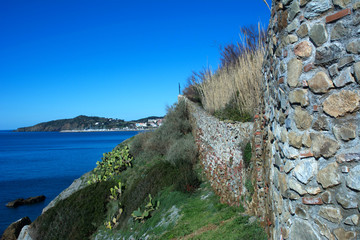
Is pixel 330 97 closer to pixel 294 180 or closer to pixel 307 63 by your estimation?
pixel 307 63

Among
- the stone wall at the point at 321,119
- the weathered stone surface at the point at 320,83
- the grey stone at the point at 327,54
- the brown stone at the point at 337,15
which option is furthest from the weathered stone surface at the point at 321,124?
the brown stone at the point at 337,15

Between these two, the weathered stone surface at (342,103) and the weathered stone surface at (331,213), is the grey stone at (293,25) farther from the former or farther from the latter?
the weathered stone surface at (331,213)

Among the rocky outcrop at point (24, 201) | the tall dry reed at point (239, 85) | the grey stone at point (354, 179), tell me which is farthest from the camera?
the rocky outcrop at point (24, 201)

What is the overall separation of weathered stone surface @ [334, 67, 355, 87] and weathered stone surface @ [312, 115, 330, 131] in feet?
1.06

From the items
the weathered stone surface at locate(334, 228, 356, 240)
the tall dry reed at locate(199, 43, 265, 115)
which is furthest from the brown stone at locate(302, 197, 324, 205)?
the tall dry reed at locate(199, 43, 265, 115)

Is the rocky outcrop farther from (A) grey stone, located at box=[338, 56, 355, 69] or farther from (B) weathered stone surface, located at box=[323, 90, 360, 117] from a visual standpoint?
(A) grey stone, located at box=[338, 56, 355, 69]

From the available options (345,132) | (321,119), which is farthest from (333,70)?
(345,132)

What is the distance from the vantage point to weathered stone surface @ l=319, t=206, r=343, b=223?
8.66 feet

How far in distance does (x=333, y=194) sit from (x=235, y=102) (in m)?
7.00

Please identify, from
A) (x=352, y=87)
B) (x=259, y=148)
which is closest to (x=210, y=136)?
(x=259, y=148)

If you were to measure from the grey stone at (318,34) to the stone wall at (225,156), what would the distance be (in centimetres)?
449

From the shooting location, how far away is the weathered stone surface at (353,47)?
8.40 ft

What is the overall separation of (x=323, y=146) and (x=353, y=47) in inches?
35.5

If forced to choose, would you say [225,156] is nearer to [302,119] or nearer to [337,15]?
[302,119]
